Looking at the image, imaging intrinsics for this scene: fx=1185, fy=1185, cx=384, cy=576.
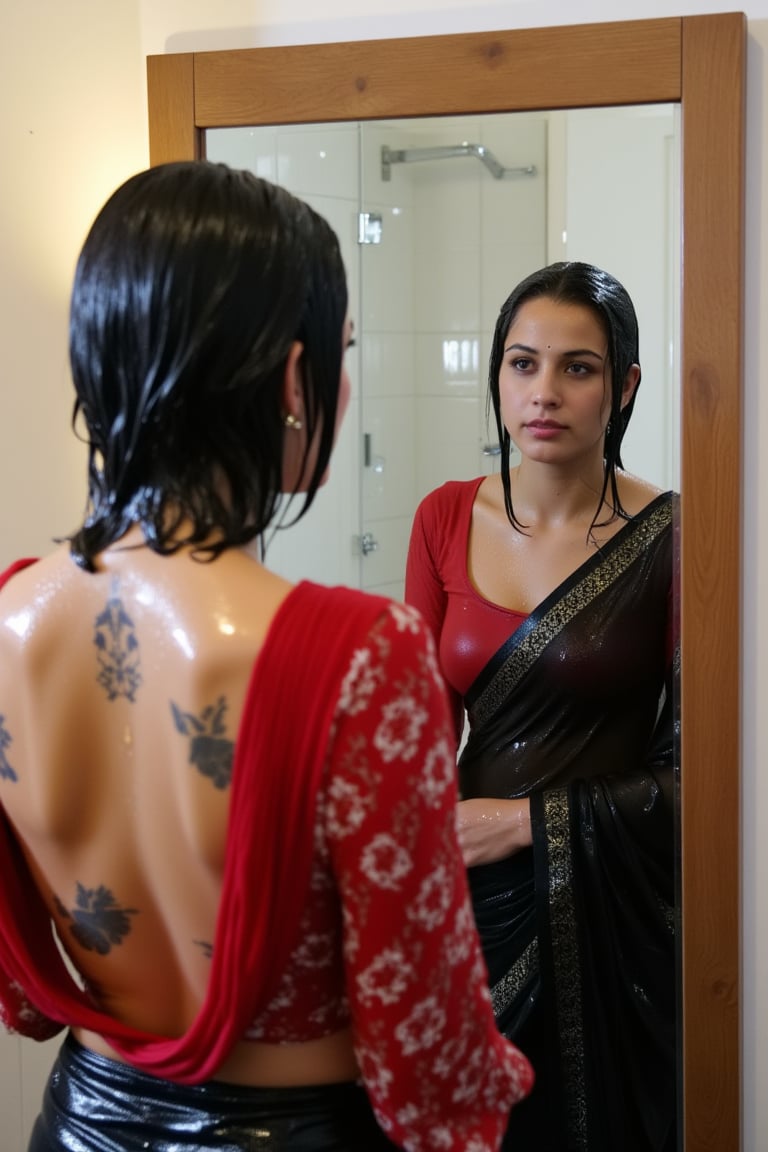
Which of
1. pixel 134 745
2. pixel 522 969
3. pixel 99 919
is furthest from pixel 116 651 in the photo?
pixel 522 969

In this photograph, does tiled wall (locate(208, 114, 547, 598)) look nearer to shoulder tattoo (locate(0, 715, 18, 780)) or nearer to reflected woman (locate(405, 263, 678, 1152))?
reflected woman (locate(405, 263, 678, 1152))

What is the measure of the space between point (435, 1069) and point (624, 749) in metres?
0.56

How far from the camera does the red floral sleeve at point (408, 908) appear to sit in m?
0.59

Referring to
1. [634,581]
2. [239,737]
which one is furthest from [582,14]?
[239,737]

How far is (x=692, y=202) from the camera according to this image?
3.65ft

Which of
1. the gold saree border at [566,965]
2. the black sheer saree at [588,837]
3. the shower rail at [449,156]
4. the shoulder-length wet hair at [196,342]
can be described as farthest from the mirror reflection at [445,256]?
the shoulder-length wet hair at [196,342]

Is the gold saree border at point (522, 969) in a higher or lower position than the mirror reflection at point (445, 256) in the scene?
lower

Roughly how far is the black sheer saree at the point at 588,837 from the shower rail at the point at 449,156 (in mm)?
347

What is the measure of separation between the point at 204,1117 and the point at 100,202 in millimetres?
1029

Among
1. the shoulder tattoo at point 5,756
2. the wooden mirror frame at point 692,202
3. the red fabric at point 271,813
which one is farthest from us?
the wooden mirror frame at point 692,202

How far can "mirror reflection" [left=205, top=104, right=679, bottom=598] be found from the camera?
1125 millimetres

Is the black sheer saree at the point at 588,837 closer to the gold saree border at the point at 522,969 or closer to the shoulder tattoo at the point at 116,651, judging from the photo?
the gold saree border at the point at 522,969

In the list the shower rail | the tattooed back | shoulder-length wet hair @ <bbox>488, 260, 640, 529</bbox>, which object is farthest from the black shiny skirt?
the shower rail

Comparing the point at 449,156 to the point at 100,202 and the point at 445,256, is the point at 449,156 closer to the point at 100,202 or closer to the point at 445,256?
the point at 445,256
